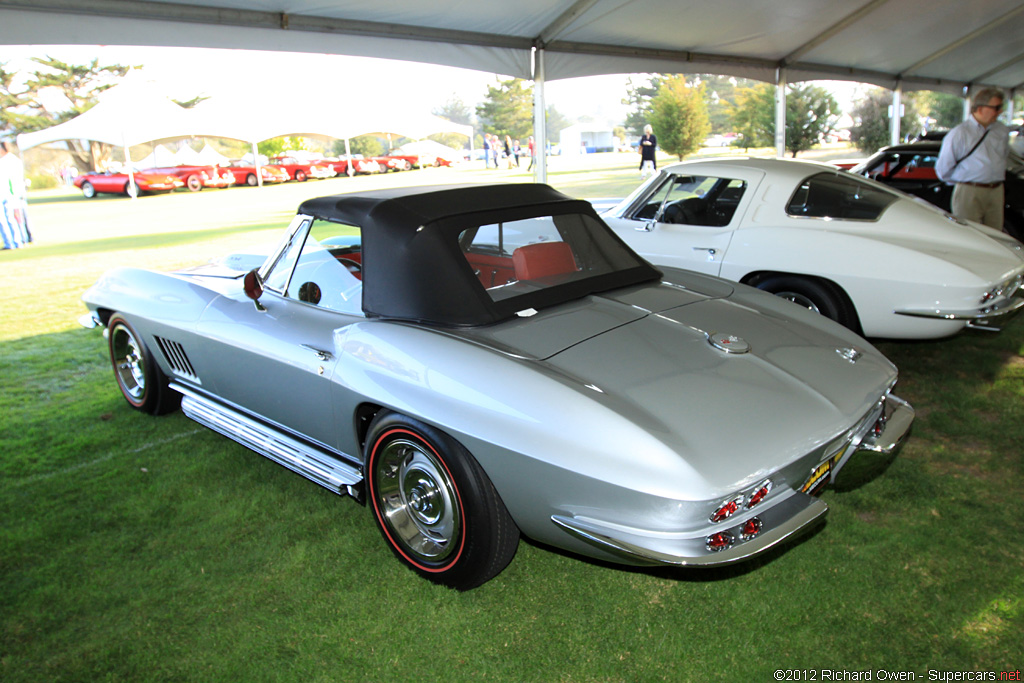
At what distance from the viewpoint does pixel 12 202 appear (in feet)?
42.2

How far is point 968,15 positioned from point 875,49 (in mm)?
1308

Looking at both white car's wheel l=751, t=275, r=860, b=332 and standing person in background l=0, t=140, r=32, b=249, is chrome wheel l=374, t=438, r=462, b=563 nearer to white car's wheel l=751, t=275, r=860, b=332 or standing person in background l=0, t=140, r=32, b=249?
white car's wheel l=751, t=275, r=860, b=332

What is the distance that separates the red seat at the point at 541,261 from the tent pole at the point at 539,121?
16.7 ft

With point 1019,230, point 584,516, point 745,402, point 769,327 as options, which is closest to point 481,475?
point 584,516

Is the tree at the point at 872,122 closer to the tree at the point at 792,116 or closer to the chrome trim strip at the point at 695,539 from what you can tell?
the tree at the point at 792,116

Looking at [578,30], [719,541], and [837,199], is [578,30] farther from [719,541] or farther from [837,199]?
[719,541]

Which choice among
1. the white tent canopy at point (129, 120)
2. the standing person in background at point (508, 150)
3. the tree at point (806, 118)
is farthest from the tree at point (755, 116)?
Result: the white tent canopy at point (129, 120)

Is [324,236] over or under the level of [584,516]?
over

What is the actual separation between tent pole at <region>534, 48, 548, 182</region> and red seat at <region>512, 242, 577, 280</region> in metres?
5.10

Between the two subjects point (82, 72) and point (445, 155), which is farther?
point (82, 72)

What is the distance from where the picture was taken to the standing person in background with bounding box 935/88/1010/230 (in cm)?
612

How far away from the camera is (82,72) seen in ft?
139

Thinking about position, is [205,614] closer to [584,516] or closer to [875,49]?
[584,516]

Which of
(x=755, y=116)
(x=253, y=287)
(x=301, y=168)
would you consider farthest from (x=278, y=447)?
(x=301, y=168)
